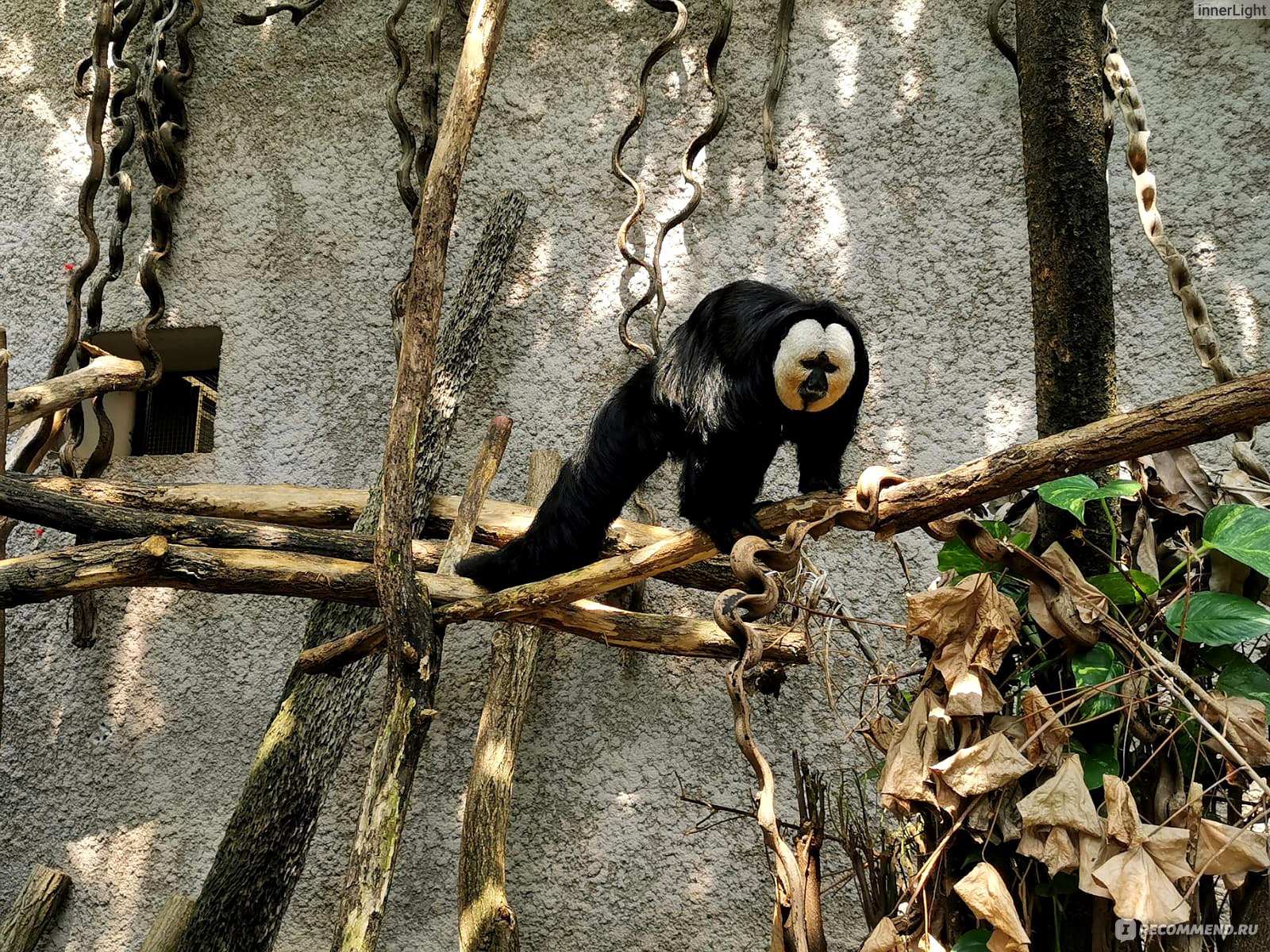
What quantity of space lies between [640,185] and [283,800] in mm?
2412

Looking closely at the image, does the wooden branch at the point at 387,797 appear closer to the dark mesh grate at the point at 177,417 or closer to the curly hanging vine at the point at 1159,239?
the curly hanging vine at the point at 1159,239

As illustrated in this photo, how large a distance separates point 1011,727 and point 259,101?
390 cm

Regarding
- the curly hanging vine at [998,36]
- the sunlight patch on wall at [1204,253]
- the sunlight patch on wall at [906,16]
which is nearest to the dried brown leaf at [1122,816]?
the sunlight patch on wall at [1204,253]

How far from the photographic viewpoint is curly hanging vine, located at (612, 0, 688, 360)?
12.9 ft

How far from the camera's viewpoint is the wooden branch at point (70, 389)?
11.1ft

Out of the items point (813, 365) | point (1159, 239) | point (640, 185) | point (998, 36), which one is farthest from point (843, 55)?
point (1159, 239)

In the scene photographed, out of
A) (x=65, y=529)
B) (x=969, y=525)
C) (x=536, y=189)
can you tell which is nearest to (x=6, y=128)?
(x=536, y=189)

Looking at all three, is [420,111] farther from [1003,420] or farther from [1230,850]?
[1230,850]

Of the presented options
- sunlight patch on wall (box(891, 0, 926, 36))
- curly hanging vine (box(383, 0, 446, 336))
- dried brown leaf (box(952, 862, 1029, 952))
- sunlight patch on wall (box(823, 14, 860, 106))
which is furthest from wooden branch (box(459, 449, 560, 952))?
sunlight patch on wall (box(891, 0, 926, 36))

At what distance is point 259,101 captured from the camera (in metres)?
4.47

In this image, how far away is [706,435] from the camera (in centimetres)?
281

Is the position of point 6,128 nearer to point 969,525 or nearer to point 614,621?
point 614,621

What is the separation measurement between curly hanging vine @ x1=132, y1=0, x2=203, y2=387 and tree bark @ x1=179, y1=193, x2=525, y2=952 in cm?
149

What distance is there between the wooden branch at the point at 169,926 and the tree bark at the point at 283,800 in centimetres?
44
